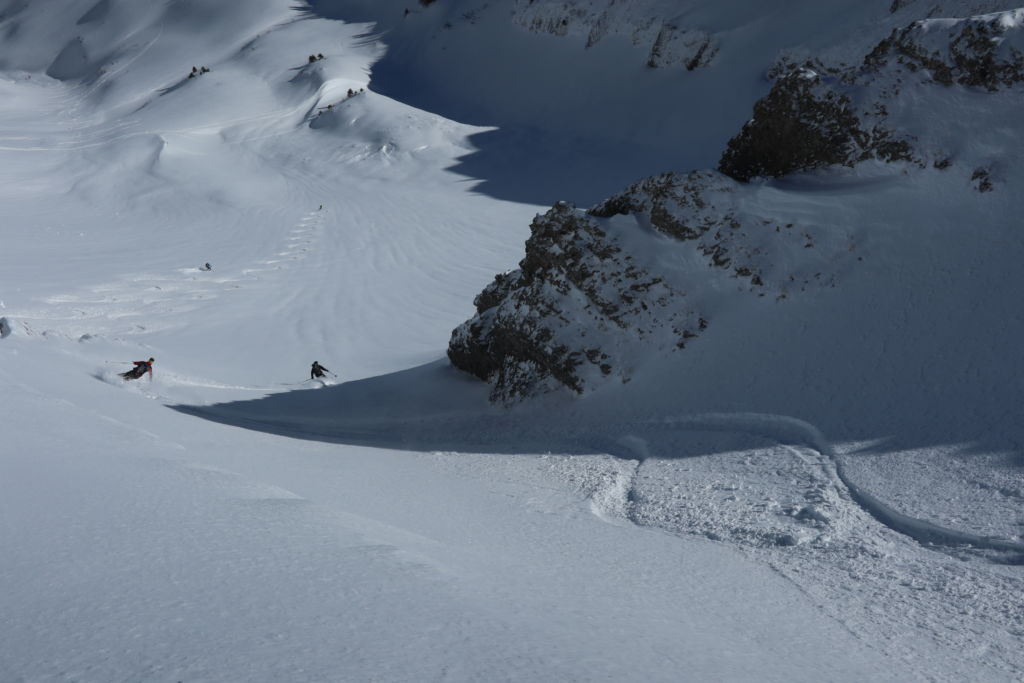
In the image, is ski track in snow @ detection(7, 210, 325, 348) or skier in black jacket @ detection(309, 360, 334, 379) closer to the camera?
skier in black jacket @ detection(309, 360, 334, 379)

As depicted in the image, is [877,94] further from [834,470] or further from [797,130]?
[834,470]

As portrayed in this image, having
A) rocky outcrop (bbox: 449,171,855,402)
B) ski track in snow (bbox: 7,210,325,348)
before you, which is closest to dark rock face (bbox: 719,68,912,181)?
rocky outcrop (bbox: 449,171,855,402)

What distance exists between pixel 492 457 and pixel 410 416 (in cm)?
212

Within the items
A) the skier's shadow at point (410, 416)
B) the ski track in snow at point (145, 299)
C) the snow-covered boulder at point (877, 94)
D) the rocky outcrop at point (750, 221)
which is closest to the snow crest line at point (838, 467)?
the skier's shadow at point (410, 416)

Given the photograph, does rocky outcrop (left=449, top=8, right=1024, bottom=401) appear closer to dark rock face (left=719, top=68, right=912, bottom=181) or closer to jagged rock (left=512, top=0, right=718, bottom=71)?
dark rock face (left=719, top=68, right=912, bottom=181)

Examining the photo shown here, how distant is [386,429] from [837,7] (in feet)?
65.1

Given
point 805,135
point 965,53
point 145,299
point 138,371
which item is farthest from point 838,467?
point 145,299

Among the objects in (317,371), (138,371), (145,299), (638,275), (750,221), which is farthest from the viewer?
(145,299)

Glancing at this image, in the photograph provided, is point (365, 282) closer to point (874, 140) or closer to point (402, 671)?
point (874, 140)

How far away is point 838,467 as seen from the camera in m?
6.06

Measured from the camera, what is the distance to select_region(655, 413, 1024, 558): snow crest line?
483 centimetres

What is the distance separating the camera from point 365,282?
677 inches

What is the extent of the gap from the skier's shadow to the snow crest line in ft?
3.44

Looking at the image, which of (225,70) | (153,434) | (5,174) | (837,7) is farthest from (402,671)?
(225,70)
